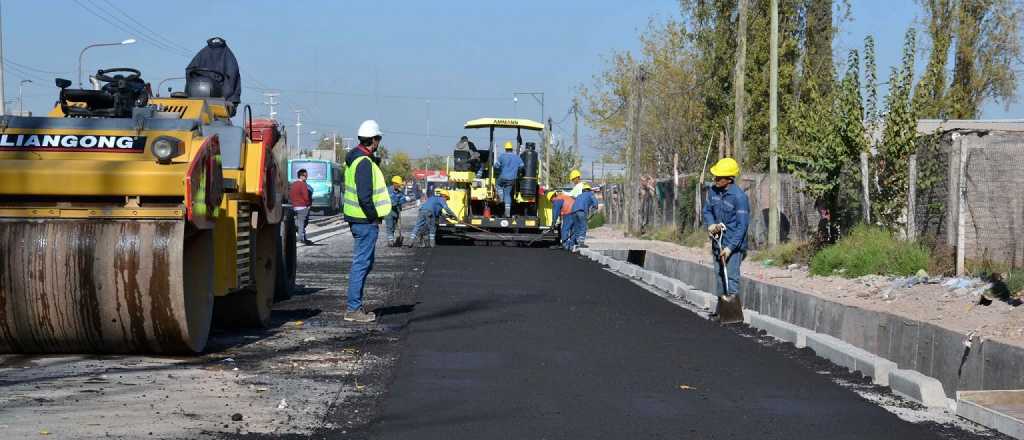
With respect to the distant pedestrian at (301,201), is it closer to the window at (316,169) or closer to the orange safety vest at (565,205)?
the orange safety vest at (565,205)

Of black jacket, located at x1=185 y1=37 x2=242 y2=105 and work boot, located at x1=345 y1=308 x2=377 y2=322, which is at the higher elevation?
black jacket, located at x1=185 y1=37 x2=242 y2=105

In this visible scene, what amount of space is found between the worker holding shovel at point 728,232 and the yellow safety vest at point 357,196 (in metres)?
3.28

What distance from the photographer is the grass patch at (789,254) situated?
67.9ft

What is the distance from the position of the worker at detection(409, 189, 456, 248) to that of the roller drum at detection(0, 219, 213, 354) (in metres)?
19.7

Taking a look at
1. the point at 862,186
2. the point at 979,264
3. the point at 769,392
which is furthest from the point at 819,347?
the point at 862,186

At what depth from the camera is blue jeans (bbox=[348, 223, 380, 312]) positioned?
11.1m

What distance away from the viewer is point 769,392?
25.5ft

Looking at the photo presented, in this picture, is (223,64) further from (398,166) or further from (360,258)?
(398,166)

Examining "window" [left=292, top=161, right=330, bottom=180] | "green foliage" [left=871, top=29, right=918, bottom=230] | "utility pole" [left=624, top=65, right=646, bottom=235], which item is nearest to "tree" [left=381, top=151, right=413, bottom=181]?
"window" [left=292, top=161, right=330, bottom=180]

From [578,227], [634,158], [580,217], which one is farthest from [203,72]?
[634,158]

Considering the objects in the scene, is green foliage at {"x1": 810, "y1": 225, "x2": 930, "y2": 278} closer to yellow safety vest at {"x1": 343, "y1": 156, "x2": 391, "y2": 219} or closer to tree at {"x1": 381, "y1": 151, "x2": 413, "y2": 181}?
yellow safety vest at {"x1": 343, "y1": 156, "x2": 391, "y2": 219}

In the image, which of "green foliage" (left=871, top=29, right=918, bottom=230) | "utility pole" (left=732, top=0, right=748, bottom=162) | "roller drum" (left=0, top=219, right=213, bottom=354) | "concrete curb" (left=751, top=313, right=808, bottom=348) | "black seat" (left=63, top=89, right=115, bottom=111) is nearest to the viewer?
"roller drum" (left=0, top=219, right=213, bottom=354)

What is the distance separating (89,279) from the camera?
7.79m

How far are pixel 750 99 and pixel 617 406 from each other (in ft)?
84.5
